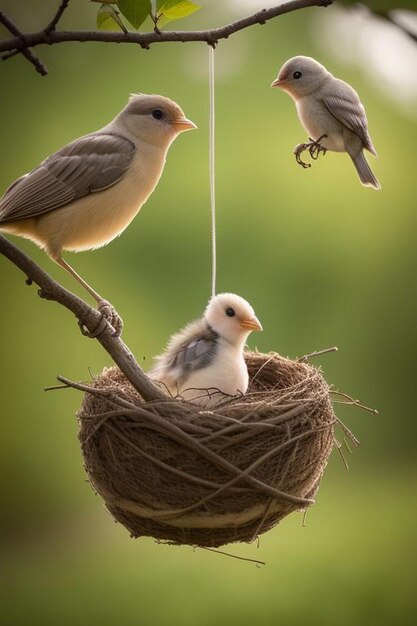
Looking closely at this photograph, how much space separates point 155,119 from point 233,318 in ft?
1.47

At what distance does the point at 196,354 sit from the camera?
1860mm

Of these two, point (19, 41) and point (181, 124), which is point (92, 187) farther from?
point (19, 41)

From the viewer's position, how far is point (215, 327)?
1.88 m

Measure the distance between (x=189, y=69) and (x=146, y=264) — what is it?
73 centimetres

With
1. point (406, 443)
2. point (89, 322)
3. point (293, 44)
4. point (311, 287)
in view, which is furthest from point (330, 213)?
point (89, 322)

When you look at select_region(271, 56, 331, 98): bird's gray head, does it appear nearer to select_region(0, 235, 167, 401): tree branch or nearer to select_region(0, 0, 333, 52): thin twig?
select_region(0, 0, 333, 52): thin twig

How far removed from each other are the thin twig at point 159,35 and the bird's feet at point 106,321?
19.3 inches

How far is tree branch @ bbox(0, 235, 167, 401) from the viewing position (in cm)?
154

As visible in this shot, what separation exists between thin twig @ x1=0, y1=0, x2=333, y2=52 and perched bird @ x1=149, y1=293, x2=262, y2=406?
0.62 metres

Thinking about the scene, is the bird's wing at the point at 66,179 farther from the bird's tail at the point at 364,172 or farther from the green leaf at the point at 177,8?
the bird's tail at the point at 364,172

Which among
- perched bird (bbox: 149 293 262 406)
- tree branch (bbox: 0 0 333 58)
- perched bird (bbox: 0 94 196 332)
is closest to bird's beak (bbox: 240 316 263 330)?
perched bird (bbox: 149 293 262 406)

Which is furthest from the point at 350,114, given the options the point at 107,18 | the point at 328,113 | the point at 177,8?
the point at 107,18

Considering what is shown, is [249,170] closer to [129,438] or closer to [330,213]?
[330,213]

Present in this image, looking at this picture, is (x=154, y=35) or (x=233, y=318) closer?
(x=154, y=35)
